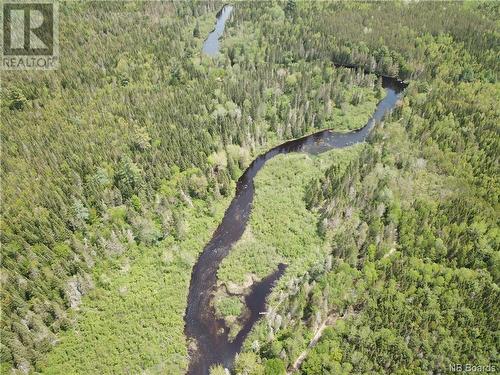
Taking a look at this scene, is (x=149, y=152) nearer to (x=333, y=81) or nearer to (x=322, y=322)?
(x=322, y=322)

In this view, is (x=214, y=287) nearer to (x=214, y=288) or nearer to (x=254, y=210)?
(x=214, y=288)

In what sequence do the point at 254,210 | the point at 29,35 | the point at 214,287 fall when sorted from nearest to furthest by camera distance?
the point at 214,287 < the point at 254,210 < the point at 29,35

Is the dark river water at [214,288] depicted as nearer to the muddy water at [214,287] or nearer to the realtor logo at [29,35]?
the muddy water at [214,287]

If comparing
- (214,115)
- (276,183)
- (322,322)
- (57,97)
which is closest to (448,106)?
(276,183)

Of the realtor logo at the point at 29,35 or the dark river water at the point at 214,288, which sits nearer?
the dark river water at the point at 214,288

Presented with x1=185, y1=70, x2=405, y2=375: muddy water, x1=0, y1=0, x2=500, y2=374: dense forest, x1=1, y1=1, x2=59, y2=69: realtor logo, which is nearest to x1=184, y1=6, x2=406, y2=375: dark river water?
x1=185, y1=70, x2=405, y2=375: muddy water

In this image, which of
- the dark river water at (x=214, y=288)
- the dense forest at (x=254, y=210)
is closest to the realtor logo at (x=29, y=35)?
the dense forest at (x=254, y=210)

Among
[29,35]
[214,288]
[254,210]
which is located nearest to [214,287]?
[214,288]
